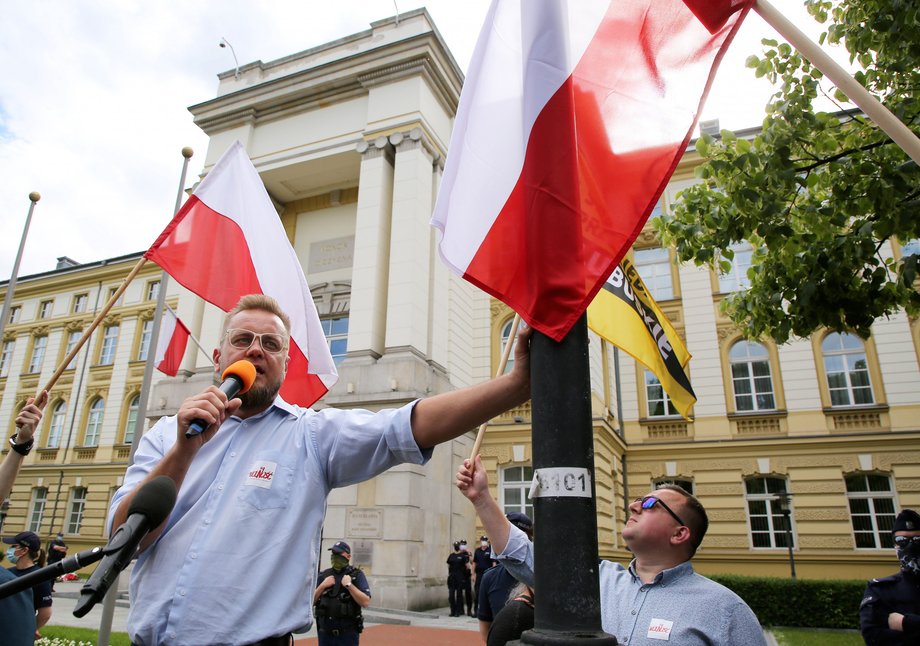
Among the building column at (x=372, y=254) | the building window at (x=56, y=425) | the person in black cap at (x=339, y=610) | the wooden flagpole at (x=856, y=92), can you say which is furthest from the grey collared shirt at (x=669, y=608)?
the building window at (x=56, y=425)

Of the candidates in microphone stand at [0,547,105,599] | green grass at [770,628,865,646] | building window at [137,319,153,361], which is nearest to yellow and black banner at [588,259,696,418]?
microphone stand at [0,547,105,599]

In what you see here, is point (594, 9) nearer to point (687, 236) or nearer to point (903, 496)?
point (687, 236)

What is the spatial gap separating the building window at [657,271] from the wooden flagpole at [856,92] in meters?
20.9

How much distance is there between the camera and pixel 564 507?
159 centimetres

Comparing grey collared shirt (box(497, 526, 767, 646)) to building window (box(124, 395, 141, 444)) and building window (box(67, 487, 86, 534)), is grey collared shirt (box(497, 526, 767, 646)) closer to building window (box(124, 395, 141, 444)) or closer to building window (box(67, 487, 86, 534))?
building window (box(124, 395, 141, 444))

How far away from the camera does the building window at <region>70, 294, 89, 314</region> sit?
34.8 meters

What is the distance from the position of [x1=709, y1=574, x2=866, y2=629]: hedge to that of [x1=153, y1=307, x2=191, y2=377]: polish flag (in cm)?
1461

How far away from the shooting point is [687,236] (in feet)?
24.8

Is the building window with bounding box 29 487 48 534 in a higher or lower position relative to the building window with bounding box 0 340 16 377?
lower

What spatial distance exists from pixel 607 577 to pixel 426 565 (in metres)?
13.7

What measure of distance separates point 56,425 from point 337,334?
848 inches

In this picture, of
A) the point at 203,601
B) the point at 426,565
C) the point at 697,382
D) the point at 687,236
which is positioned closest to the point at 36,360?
the point at 426,565

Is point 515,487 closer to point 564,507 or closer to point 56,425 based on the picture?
point 564,507

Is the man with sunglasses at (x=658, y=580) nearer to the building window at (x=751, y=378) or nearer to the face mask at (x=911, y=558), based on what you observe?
the face mask at (x=911, y=558)
